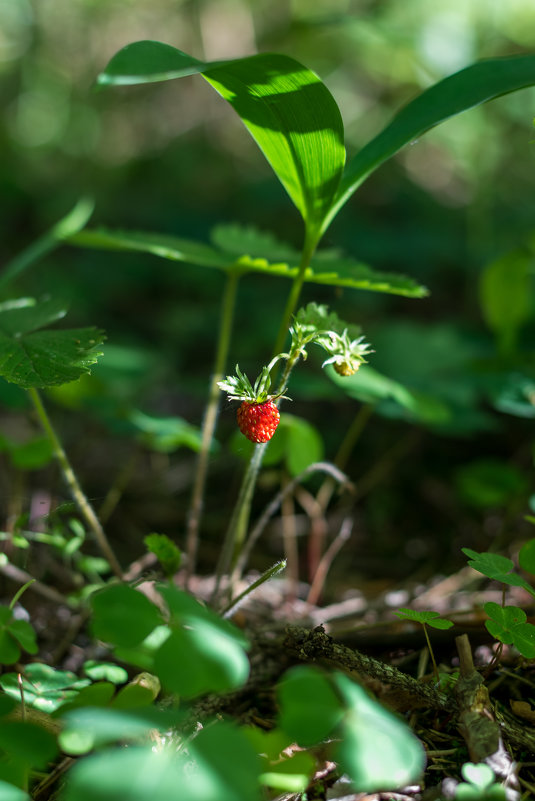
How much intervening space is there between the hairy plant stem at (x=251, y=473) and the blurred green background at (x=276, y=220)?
16 centimetres

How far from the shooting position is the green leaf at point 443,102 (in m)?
0.76

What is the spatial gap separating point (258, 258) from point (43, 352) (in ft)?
1.30

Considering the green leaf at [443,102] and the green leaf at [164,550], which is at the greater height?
the green leaf at [443,102]

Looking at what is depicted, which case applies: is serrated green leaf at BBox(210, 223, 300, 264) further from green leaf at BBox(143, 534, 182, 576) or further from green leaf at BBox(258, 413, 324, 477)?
green leaf at BBox(143, 534, 182, 576)

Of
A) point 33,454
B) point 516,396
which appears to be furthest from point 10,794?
point 516,396

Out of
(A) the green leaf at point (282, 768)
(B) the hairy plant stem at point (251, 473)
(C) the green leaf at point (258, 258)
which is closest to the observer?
(A) the green leaf at point (282, 768)

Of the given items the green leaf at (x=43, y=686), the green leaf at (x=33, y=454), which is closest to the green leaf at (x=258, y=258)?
the green leaf at (x=33, y=454)

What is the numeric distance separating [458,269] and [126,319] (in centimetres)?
159

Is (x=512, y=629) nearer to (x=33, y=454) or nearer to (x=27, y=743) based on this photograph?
(x=27, y=743)

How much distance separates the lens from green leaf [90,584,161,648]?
2.00ft

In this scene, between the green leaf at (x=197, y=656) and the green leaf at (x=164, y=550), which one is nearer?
the green leaf at (x=197, y=656)

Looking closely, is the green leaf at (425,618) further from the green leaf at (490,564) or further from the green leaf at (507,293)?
the green leaf at (507,293)

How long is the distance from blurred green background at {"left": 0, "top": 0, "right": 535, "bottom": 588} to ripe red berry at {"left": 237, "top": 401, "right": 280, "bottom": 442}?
37 cm

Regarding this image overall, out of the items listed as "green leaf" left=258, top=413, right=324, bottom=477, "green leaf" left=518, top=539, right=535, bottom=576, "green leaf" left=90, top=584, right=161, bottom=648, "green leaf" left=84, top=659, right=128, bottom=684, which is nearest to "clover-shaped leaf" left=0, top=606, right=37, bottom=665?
"green leaf" left=84, top=659, right=128, bottom=684
